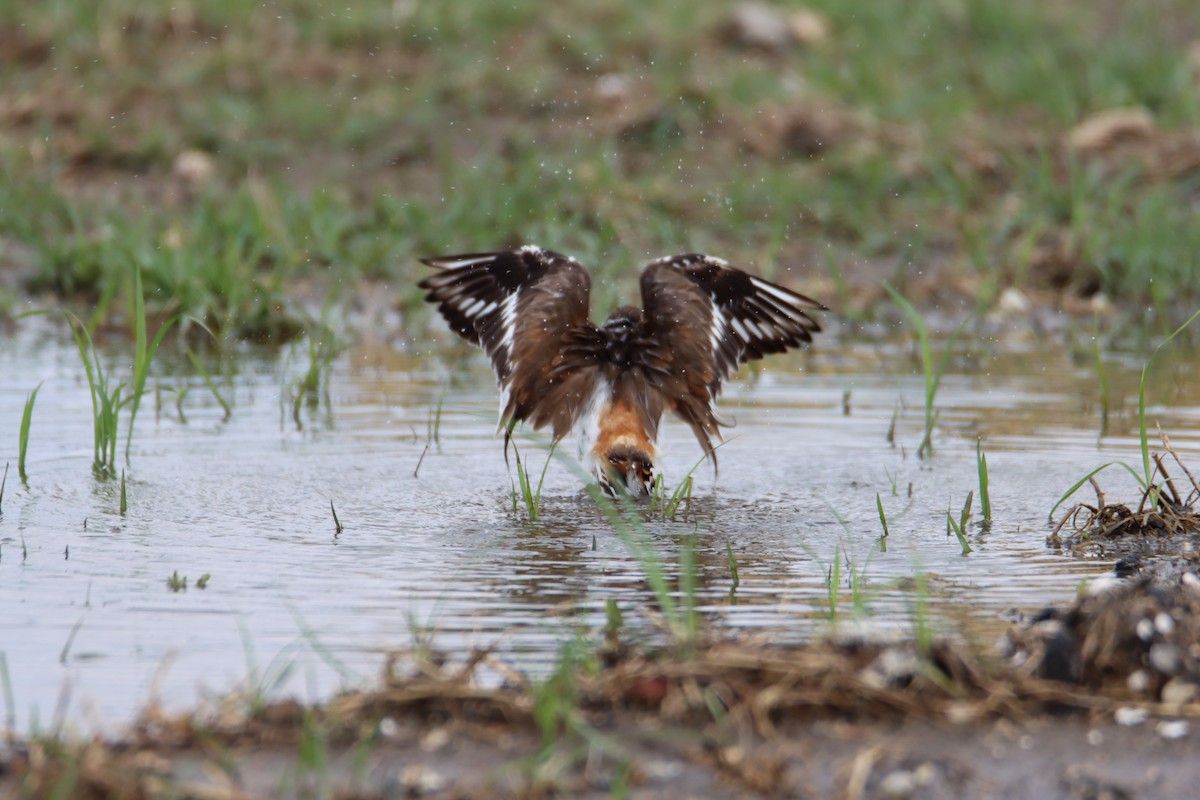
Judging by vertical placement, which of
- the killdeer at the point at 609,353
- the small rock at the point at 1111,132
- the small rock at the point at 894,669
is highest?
the small rock at the point at 1111,132

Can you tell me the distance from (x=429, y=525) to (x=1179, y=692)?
240cm

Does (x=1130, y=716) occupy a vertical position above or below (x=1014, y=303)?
below

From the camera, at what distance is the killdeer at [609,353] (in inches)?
217

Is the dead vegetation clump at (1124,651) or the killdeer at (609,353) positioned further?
the killdeer at (609,353)

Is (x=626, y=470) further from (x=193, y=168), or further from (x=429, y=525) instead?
(x=193, y=168)

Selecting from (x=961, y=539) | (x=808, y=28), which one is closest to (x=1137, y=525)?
(x=961, y=539)

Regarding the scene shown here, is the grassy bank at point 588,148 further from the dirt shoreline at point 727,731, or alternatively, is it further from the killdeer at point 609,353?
the dirt shoreline at point 727,731

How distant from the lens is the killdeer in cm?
551

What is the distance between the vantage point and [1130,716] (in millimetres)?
3197

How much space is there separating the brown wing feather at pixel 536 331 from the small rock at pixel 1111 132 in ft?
19.1

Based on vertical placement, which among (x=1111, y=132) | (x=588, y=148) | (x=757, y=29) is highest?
(x=757, y=29)

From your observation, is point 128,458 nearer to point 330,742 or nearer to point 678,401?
point 678,401

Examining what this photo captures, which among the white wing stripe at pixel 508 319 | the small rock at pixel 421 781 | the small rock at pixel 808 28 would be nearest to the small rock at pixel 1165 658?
the small rock at pixel 421 781

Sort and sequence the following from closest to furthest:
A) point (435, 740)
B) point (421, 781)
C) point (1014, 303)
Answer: point (421, 781) < point (435, 740) < point (1014, 303)
